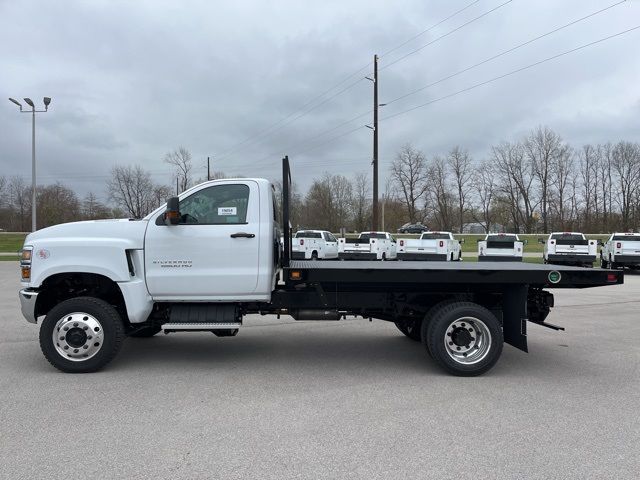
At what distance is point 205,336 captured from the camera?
7914 millimetres

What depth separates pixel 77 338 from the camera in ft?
18.6

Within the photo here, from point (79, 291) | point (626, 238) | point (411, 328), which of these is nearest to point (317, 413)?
point (411, 328)

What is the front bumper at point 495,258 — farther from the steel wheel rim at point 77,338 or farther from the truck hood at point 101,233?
the steel wheel rim at point 77,338

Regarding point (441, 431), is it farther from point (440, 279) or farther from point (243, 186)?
point (243, 186)

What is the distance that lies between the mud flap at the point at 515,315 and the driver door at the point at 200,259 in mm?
2944

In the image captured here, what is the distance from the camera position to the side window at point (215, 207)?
231 inches

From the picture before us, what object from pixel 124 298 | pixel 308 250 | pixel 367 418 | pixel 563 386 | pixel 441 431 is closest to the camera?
pixel 441 431

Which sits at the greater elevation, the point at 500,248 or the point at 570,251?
the point at 500,248

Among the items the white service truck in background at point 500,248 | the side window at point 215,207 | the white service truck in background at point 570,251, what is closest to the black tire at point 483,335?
the side window at point 215,207

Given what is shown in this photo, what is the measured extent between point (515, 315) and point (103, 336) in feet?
15.2

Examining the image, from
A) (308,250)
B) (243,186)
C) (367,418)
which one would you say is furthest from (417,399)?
(308,250)

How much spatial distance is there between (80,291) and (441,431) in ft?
15.0

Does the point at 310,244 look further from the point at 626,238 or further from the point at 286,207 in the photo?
the point at 286,207

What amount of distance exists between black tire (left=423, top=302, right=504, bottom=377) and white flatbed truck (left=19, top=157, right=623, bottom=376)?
0.01 m
